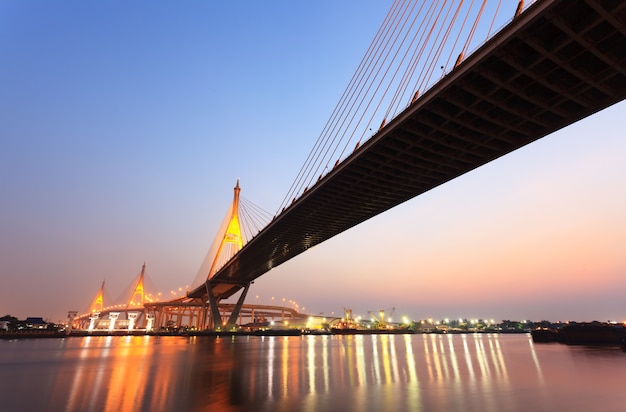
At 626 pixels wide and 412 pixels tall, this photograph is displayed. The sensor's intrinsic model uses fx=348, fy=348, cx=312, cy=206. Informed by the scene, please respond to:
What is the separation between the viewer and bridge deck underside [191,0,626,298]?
1566cm

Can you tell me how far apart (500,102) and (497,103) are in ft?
0.82

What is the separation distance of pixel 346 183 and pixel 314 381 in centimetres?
2006

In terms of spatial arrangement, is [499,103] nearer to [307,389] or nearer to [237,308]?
[307,389]

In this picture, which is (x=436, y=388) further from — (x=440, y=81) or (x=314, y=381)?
(x=440, y=81)

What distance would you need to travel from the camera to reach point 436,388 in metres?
15.6

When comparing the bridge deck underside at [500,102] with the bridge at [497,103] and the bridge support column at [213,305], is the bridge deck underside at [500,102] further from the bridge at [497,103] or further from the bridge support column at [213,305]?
the bridge support column at [213,305]

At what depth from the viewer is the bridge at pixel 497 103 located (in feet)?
51.4

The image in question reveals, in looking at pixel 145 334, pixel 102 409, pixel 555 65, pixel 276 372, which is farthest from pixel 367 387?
pixel 145 334

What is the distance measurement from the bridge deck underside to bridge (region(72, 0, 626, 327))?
0.05 meters

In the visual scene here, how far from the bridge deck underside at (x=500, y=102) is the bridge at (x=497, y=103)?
0.18 ft

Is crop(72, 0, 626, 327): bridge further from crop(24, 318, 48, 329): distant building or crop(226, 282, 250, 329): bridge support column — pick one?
crop(24, 318, 48, 329): distant building

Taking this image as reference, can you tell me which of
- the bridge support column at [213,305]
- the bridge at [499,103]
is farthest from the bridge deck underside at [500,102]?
the bridge support column at [213,305]

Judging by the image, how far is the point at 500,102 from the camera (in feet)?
68.4

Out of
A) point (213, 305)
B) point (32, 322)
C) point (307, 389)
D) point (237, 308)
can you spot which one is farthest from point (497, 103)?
point (32, 322)
